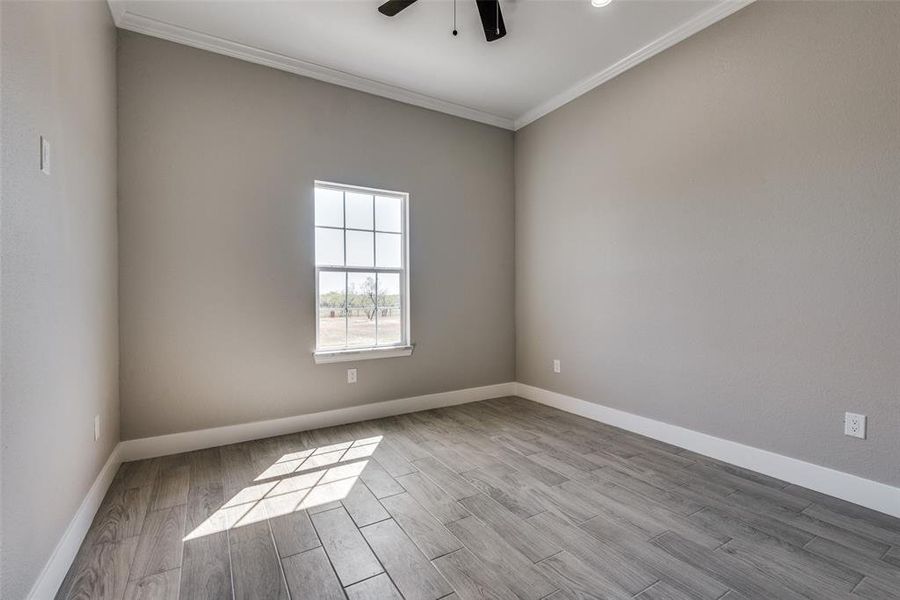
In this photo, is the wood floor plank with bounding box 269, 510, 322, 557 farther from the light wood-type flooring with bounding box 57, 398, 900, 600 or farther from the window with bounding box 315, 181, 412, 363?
the window with bounding box 315, 181, 412, 363

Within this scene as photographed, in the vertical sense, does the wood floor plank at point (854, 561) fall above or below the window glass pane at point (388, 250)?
below

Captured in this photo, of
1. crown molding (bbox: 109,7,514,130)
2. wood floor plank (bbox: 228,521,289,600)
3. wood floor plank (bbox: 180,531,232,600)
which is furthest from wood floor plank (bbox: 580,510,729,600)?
crown molding (bbox: 109,7,514,130)

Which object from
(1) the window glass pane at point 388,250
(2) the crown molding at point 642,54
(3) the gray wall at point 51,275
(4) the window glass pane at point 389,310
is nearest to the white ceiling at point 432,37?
Answer: (2) the crown molding at point 642,54

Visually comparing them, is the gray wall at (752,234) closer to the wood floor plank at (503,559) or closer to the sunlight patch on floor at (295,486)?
the wood floor plank at (503,559)

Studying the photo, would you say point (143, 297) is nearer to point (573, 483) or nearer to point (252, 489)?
point (252, 489)

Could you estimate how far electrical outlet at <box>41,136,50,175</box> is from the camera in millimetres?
1435

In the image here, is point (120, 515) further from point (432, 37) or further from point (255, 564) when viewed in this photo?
point (432, 37)

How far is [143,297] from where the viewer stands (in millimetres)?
2662

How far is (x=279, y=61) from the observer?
10.0 feet

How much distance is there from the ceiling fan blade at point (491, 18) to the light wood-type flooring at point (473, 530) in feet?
8.70

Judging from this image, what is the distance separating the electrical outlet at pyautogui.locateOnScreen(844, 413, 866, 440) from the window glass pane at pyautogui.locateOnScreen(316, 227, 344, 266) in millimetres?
3334

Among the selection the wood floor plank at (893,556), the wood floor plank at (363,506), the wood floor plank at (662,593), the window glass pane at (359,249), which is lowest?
the wood floor plank at (662,593)

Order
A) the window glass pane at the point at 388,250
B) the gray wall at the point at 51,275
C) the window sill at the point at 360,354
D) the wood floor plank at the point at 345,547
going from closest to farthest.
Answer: the gray wall at the point at 51,275 < the wood floor plank at the point at 345,547 < the window sill at the point at 360,354 < the window glass pane at the point at 388,250

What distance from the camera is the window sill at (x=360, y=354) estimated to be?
3234mm
